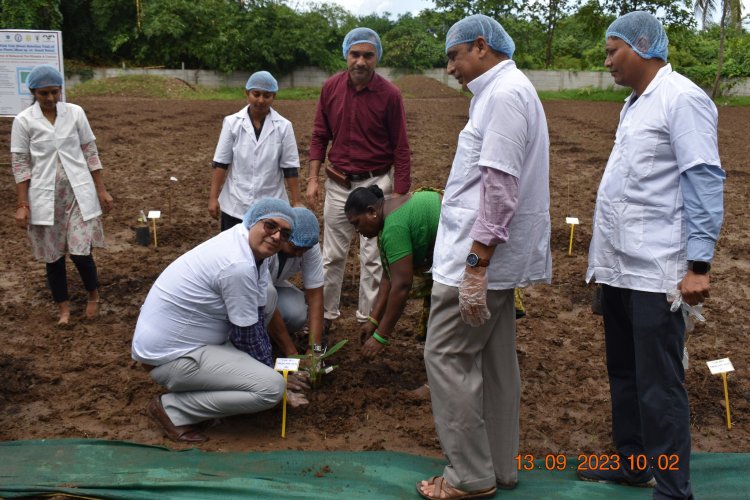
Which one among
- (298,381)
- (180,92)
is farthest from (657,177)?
(180,92)

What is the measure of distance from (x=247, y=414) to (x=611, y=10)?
99.3ft

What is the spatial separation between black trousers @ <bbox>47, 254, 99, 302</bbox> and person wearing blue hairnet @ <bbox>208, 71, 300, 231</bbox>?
3.12 ft

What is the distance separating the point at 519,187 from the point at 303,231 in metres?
1.26

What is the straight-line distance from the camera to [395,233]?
11.0 ft

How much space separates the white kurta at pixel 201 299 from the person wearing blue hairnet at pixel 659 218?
1.48m

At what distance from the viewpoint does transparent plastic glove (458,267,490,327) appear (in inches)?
95.1

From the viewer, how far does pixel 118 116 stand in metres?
15.0

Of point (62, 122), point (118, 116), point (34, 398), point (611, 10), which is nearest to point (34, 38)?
point (62, 122)

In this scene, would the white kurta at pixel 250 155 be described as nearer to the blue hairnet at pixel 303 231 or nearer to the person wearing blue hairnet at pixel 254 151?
the person wearing blue hairnet at pixel 254 151

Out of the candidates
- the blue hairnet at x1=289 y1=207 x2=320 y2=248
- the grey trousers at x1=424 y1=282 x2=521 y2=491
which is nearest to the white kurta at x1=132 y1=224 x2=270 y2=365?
the blue hairnet at x1=289 y1=207 x2=320 y2=248

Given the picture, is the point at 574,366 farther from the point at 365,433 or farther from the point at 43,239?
the point at 43,239

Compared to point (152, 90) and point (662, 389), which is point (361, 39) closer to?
point (662, 389)

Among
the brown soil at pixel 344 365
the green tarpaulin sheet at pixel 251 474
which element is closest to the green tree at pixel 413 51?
the brown soil at pixel 344 365

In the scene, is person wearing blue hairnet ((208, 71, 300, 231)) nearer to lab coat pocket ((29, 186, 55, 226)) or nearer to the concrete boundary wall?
lab coat pocket ((29, 186, 55, 226))
